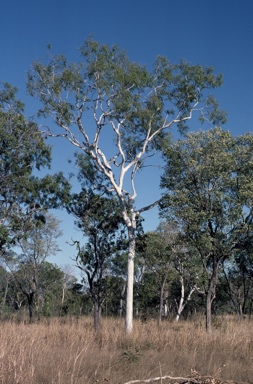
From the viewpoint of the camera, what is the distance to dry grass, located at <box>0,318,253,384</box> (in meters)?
5.81

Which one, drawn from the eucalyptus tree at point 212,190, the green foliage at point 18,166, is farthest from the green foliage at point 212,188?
the green foliage at point 18,166

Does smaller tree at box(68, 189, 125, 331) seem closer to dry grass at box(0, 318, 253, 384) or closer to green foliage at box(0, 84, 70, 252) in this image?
green foliage at box(0, 84, 70, 252)

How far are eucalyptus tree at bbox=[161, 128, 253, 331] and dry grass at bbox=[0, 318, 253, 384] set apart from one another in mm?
Answer: 5784

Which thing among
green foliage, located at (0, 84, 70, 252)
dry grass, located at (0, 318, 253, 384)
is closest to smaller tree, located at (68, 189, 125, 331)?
green foliage, located at (0, 84, 70, 252)

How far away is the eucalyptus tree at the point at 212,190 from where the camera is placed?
16.8 metres

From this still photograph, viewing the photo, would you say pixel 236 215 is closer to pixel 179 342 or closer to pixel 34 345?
pixel 179 342

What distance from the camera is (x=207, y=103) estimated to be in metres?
20.5

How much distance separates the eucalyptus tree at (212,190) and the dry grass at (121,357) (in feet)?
19.0

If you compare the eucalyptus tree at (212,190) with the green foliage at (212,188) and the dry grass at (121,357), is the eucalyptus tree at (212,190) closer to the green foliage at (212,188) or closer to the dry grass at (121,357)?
the green foliage at (212,188)

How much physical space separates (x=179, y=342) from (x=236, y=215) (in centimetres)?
765

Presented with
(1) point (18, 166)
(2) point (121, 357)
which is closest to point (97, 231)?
(1) point (18, 166)

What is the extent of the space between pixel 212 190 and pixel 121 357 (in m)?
10.8

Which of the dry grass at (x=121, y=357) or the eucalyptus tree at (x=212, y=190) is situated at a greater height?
the eucalyptus tree at (x=212, y=190)

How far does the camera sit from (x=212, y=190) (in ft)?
56.7
